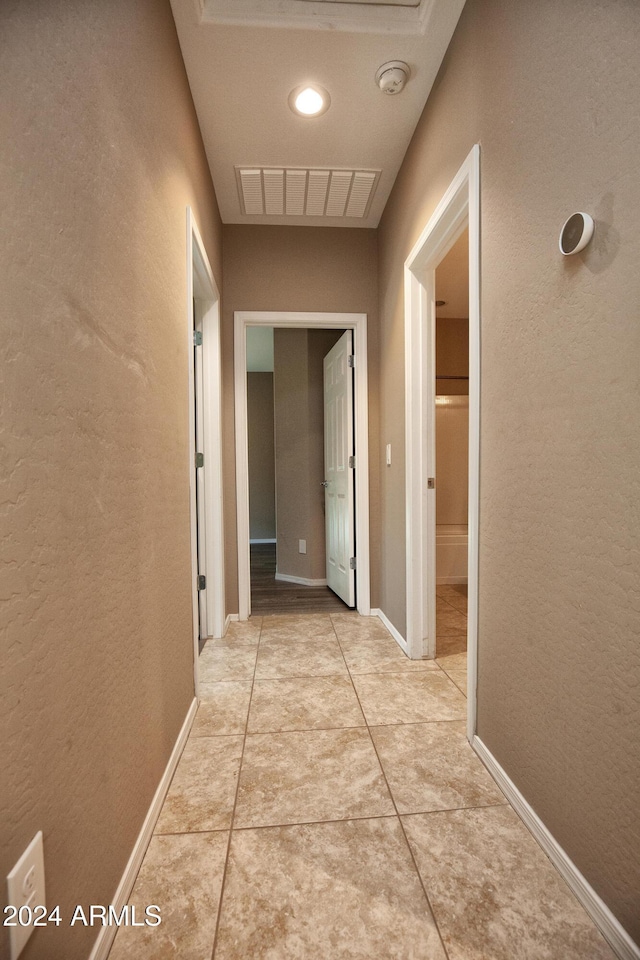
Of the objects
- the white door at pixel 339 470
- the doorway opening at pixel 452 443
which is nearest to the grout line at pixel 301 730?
the white door at pixel 339 470

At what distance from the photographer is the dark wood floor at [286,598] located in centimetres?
317

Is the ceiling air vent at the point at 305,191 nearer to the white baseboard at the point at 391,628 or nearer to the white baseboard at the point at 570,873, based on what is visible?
the white baseboard at the point at 391,628

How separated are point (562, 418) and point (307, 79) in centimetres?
178

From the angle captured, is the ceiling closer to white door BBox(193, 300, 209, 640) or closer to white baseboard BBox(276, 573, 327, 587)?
white door BBox(193, 300, 209, 640)

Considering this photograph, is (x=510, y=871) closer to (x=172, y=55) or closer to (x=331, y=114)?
(x=172, y=55)

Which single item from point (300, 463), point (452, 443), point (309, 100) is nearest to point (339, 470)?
point (300, 463)

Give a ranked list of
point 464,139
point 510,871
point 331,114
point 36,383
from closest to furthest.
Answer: point 36,383
point 510,871
point 464,139
point 331,114

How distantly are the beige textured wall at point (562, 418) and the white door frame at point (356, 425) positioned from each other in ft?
4.63

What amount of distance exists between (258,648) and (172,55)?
2.56 meters

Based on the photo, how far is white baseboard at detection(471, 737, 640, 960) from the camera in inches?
35.0

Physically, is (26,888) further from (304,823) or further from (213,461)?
(213,461)

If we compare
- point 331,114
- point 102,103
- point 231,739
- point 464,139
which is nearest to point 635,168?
point 464,139

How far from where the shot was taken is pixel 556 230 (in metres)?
1.07

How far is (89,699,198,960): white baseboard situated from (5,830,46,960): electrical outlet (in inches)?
12.1
